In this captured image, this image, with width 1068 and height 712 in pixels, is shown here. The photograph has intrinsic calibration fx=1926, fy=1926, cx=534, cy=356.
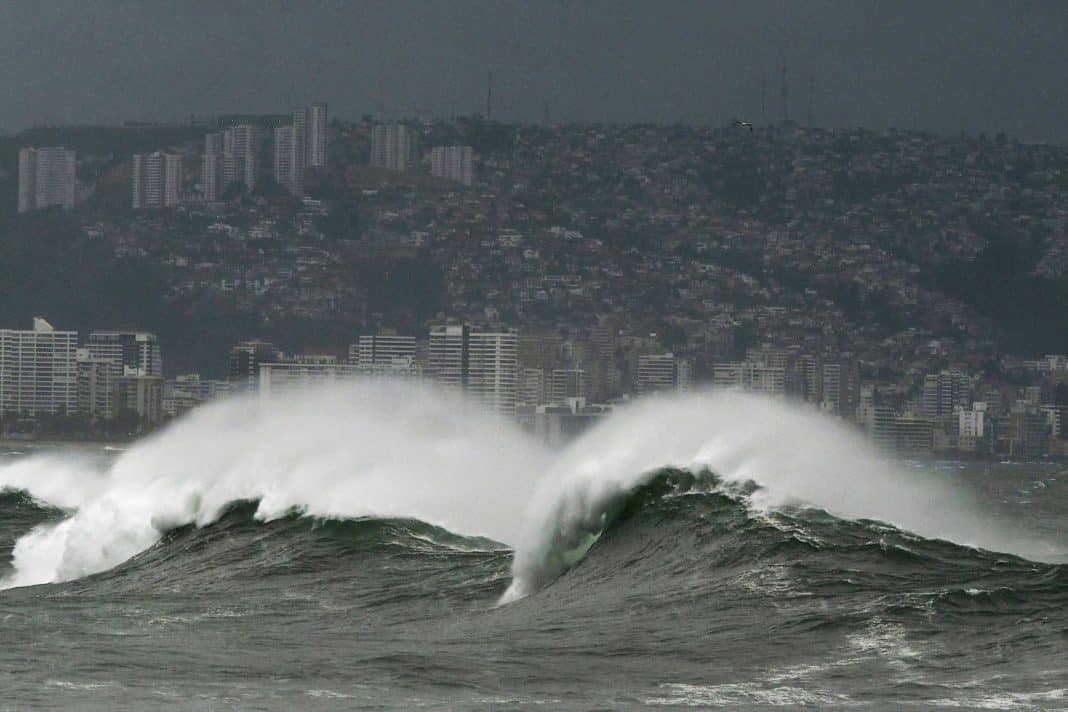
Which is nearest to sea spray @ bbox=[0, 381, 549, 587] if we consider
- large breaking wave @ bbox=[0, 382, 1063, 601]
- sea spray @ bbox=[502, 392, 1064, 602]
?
large breaking wave @ bbox=[0, 382, 1063, 601]

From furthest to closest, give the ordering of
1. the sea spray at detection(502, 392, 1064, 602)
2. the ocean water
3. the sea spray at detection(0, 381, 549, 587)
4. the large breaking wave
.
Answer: the sea spray at detection(0, 381, 549, 587) → the large breaking wave → the sea spray at detection(502, 392, 1064, 602) → the ocean water

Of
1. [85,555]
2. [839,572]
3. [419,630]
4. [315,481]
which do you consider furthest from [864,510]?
[85,555]

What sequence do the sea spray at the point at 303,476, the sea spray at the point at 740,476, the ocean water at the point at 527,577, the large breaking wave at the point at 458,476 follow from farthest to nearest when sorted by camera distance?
the sea spray at the point at 303,476, the large breaking wave at the point at 458,476, the sea spray at the point at 740,476, the ocean water at the point at 527,577

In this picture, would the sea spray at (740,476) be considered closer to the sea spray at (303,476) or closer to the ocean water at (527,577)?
the ocean water at (527,577)

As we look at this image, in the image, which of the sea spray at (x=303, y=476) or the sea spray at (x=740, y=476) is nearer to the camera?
the sea spray at (x=740, y=476)

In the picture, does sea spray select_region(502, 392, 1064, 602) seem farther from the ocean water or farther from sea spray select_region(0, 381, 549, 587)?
sea spray select_region(0, 381, 549, 587)

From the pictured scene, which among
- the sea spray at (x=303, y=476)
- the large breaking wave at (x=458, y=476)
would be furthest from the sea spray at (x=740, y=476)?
the sea spray at (x=303, y=476)
